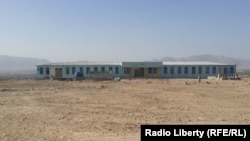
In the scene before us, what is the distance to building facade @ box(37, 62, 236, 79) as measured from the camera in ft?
185

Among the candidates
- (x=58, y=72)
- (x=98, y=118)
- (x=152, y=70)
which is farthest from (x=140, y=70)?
(x=98, y=118)

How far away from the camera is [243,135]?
6.76m

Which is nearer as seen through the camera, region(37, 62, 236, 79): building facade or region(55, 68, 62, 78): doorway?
region(37, 62, 236, 79): building facade

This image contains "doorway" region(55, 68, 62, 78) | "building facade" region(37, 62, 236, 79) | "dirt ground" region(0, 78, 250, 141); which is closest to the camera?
"dirt ground" region(0, 78, 250, 141)

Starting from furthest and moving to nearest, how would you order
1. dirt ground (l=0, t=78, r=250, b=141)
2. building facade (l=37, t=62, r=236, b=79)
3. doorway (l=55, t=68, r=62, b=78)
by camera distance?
doorway (l=55, t=68, r=62, b=78) < building facade (l=37, t=62, r=236, b=79) < dirt ground (l=0, t=78, r=250, b=141)

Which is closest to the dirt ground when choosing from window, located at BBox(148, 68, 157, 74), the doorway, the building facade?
the building facade

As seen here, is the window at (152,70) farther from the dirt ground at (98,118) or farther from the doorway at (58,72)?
the dirt ground at (98,118)

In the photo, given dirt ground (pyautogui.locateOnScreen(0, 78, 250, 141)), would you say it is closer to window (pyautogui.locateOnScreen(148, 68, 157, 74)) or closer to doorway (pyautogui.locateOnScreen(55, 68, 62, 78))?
window (pyautogui.locateOnScreen(148, 68, 157, 74))

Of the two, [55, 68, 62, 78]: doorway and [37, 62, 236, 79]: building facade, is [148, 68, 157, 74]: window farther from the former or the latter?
[55, 68, 62, 78]: doorway

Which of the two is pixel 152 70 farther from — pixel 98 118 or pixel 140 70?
pixel 98 118

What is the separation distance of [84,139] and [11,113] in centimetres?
680

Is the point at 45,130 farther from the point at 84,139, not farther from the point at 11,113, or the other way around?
the point at 11,113

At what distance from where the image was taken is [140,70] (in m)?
57.5

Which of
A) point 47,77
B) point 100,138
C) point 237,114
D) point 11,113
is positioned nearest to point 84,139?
point 100,138
